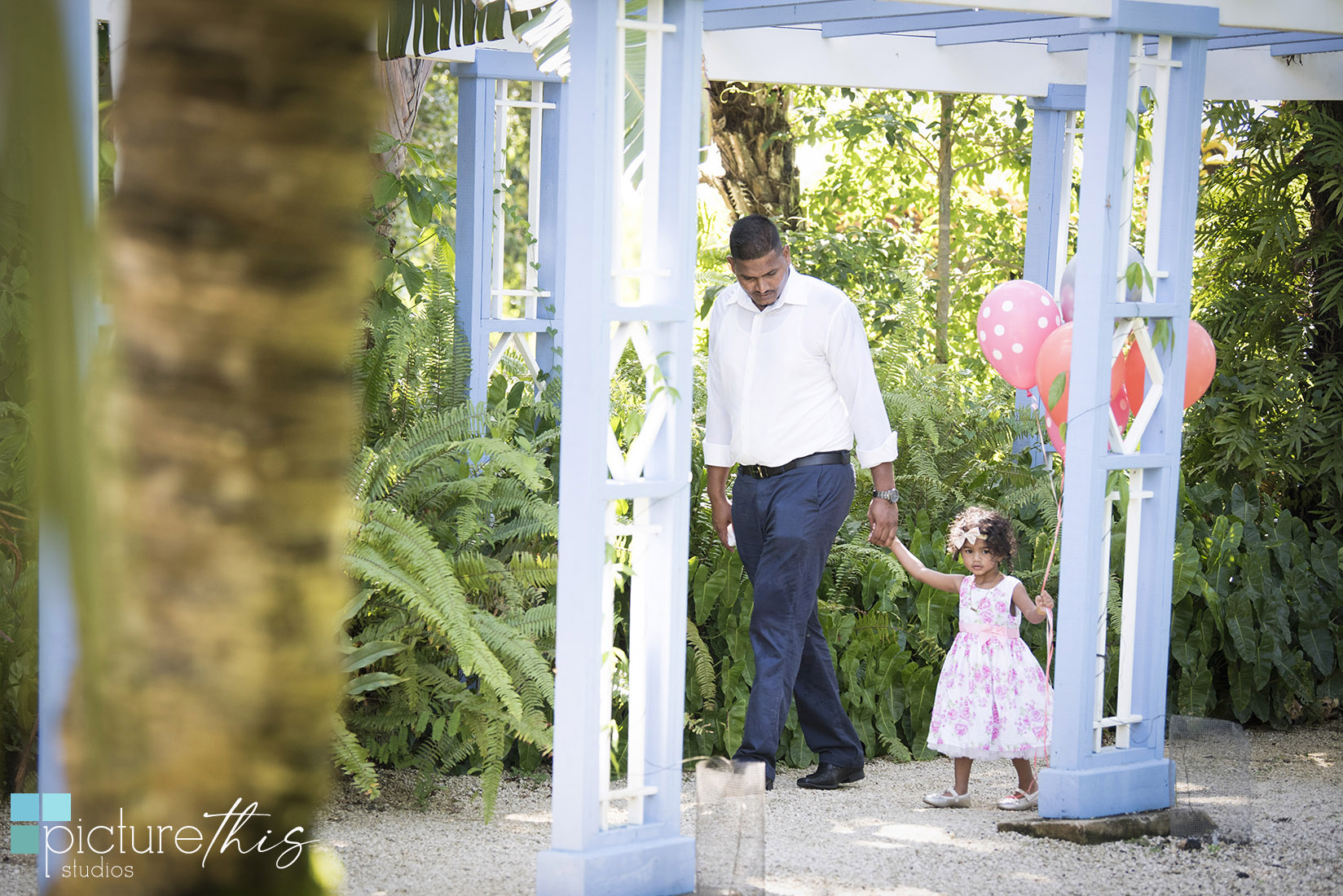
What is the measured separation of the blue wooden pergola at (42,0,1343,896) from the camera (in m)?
3.37

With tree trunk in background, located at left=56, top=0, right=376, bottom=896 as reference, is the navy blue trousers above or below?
below

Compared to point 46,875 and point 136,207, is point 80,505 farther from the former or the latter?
point 46,875

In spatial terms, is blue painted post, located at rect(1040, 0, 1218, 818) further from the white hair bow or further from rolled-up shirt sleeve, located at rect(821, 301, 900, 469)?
rolled-up shirt sleeve, located at rect(821, 301, 900, 469)

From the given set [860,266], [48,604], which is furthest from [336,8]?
[860,266]

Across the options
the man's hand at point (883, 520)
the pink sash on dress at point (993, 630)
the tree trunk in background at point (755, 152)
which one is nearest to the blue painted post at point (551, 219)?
the man's hand at point (883, 520)

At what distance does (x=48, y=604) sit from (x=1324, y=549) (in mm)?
5410

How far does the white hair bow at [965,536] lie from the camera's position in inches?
177

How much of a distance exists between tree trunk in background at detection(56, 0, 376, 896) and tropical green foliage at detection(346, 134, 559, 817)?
9.32 ft

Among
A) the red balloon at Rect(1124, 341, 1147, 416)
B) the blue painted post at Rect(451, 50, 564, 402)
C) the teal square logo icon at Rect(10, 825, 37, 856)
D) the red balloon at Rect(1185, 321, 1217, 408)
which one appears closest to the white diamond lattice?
the red balloon at Rect(1124, 341, 1147, 416)

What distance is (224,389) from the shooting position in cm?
106

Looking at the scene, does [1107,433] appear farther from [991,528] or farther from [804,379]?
[804,379]

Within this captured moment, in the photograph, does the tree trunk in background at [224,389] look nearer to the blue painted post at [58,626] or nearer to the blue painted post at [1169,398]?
the blue painted post at [58,626]

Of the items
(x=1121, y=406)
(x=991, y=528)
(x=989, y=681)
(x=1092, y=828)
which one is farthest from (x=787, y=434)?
→ (x=1092, y=828)

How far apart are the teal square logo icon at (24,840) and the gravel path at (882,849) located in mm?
829
